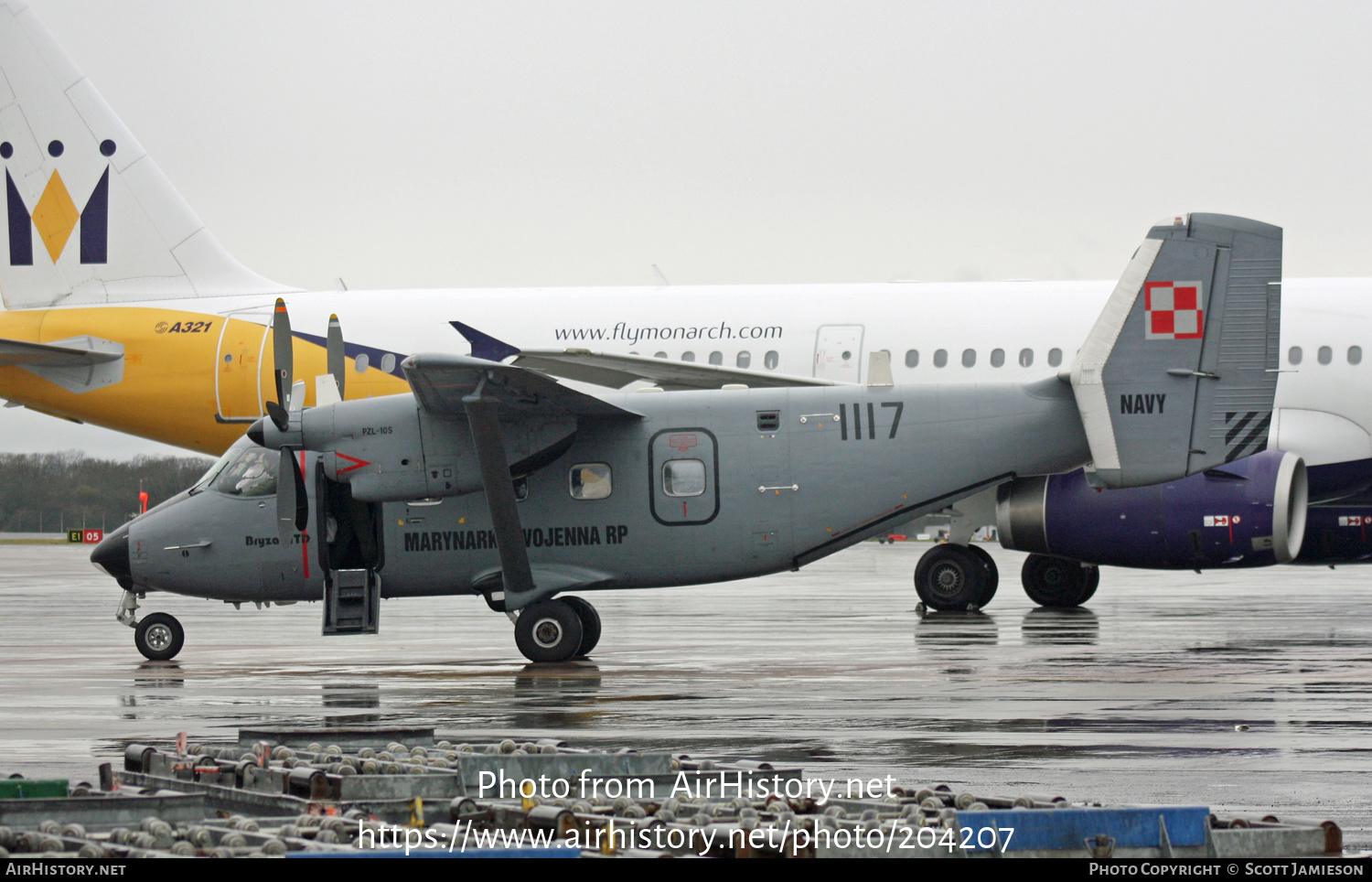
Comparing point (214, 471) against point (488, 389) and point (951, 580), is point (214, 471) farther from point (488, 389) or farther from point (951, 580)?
point (951, 580)

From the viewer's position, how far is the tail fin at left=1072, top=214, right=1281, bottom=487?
1545 centimetres

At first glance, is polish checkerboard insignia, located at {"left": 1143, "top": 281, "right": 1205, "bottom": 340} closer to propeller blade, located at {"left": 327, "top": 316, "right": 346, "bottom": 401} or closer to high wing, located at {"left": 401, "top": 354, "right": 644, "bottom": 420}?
high wing, located at {"left": 401, "top": 354, "right": 644, "bottom": 420}

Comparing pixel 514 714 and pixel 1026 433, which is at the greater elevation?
pixel 1026 433

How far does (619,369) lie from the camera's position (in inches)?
835

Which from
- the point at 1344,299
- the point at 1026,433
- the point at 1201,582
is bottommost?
the point at 1201,582

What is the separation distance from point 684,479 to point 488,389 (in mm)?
2438

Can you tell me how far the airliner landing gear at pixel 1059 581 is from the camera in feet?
74.8

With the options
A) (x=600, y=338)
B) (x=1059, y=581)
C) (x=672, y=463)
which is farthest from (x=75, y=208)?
(x=1059, y=581)

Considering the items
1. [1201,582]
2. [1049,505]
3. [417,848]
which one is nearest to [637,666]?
[1049,505]

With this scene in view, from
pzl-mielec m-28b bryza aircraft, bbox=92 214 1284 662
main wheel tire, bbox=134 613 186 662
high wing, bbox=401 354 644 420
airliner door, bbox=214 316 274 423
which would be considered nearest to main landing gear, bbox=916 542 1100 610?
pzl-mielec m-28b bryza aircraft, bbox=92 214 1284 662

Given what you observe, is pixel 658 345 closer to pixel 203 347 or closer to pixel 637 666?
pixel 203 347

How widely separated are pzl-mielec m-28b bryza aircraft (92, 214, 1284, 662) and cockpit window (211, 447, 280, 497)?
2.0 inches
